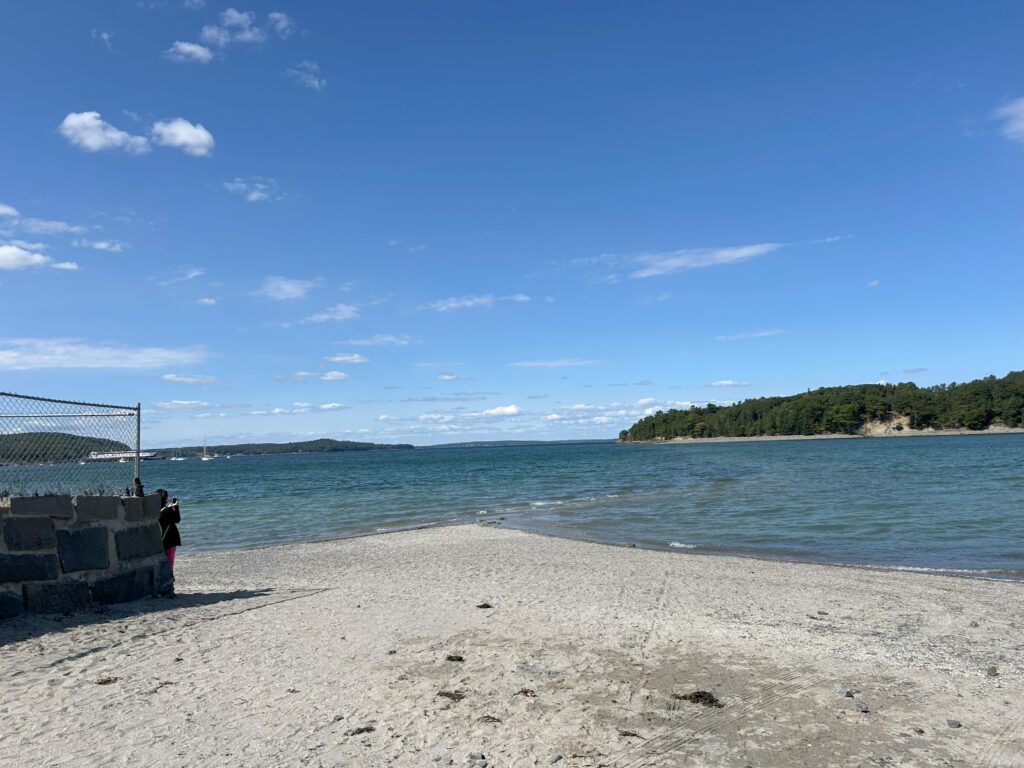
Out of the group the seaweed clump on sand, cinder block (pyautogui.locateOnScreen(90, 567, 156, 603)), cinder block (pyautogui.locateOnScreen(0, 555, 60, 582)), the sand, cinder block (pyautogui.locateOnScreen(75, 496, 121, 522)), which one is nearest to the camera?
the sand

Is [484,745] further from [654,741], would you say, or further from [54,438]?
[54,438]

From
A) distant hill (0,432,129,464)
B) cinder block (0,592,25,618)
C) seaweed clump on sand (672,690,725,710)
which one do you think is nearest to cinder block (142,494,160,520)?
distant hill (0,432,129,464)

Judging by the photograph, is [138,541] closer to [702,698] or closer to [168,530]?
[168,530]

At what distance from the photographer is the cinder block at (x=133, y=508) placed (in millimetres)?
9453

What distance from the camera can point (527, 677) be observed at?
649 cm

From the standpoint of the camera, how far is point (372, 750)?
16.0 feet

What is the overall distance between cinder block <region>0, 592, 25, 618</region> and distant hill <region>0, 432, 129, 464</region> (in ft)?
5.51

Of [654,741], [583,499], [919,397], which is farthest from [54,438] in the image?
[919,397]

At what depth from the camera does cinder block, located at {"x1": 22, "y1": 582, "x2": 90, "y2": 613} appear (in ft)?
27.0

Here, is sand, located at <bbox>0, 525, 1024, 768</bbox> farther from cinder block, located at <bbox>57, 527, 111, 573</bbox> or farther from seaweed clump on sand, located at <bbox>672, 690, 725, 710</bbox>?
cinder block, located at <bbox>57, 527, 111, 573</bbox>

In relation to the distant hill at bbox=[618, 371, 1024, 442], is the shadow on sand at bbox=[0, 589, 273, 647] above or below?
below

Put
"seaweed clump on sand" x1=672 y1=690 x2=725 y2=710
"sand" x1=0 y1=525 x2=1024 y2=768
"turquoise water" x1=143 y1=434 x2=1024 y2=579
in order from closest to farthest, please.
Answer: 1. "sand" x1=0 y1=525 x2=1024 y2=768
2. "seaweed clump on sand" x1=672 y1=690 x2=725 y2=710
3. "turquoise water" x1=143 y1=434 x2=1024 y2=579

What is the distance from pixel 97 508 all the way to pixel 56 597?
1185 millimetres

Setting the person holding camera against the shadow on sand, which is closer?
the shadow on sand
